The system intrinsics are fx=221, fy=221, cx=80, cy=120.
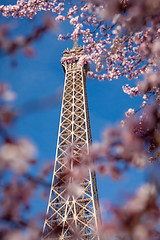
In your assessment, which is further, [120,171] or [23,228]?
[120,171]

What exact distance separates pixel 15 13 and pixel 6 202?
20.0 ft

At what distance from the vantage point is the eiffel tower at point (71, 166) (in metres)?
10.6

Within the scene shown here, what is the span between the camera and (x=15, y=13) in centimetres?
607

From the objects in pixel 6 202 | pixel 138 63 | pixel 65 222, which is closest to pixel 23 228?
pixel 6 202

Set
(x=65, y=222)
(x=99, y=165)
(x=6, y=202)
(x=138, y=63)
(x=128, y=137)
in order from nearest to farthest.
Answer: (x=6, y=202) → (x=128, y=137) → (x=99, y=165) → (x=138, y=63) → (x=65, y=222)

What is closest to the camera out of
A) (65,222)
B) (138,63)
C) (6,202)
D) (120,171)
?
(6,202)

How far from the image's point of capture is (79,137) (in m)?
14.3

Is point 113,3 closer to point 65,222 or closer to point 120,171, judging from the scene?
point 120,171

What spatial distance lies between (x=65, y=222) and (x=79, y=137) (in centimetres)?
522

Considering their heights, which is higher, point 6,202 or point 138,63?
point 138,63

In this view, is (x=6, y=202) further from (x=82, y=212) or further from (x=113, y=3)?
(x=82, y=212)

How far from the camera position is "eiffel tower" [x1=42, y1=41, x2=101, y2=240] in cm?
1061

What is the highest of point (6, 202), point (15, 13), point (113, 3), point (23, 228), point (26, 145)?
point (15, 13)

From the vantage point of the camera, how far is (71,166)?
6.97m
